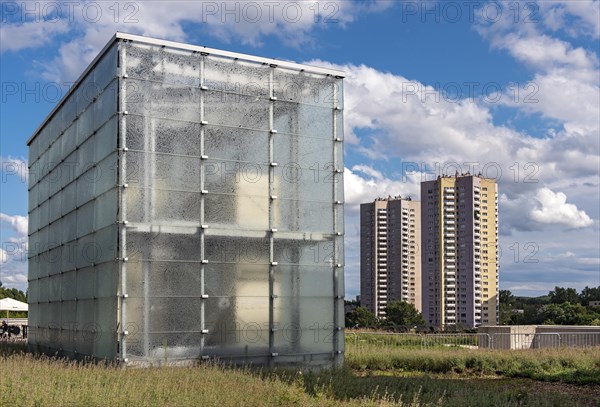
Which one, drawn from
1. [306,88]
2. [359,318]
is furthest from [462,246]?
[306,88]

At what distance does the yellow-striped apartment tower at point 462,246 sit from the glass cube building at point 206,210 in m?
69.9

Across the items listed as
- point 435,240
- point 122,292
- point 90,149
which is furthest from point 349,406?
point 435,240

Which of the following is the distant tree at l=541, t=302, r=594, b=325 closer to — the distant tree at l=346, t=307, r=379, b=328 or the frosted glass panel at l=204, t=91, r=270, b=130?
the distant tree at l=346, t=307, r=379, b=328

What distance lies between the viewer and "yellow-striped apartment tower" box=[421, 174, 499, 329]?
87.8 m

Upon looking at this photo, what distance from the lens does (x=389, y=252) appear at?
335 ft

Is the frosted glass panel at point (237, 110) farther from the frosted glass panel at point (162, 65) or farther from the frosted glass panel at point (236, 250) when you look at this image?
the frosted glass panel at point (236, 250)

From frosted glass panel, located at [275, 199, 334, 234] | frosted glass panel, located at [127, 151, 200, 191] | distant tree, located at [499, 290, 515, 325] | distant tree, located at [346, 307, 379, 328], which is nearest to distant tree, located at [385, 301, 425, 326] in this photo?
distant tree, located at [346, 307, 379, 328]

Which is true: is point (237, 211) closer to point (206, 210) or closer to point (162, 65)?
point (206, 210)

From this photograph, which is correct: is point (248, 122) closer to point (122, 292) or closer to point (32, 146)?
point (122, 292)

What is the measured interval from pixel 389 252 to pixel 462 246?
48.6 feet

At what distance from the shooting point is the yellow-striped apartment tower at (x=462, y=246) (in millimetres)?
87812

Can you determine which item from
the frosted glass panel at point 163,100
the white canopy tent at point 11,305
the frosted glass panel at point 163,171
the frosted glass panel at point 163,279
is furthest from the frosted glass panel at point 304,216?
the white canopy tent at point 11,305

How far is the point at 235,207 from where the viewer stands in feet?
57.4

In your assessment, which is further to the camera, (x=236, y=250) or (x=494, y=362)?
(x=494, y=362)
